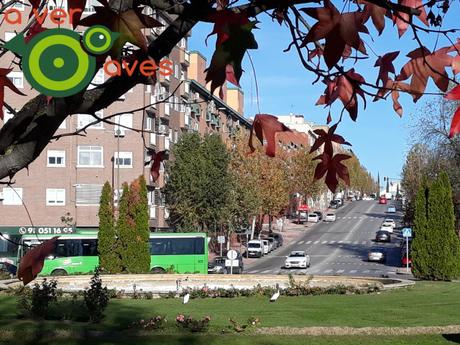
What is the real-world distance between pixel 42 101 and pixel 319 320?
606 inches

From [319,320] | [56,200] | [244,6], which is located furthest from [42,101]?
[56,200]

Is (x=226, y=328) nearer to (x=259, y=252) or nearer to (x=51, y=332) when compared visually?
(x=51, y=332)

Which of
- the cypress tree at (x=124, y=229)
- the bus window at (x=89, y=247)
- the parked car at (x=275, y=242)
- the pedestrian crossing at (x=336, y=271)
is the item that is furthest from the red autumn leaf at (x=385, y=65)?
the parked car at (x=275, y=242)

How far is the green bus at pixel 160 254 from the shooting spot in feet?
135

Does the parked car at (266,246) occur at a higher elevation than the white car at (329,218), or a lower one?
lower

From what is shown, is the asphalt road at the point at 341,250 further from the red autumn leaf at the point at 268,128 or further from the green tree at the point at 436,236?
the red autumn leaf at the point at 268,128

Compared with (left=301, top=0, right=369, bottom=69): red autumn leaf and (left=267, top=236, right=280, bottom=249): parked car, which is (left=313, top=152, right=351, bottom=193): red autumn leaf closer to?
(left=301, top=0, right=369, bottom=69): red autumn leaf

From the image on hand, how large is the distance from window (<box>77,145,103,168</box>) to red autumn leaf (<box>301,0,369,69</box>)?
50.4 meters

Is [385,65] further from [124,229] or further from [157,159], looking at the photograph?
[124,229]

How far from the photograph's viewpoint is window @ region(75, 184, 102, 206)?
5134cm

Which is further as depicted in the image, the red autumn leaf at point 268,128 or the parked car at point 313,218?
the parked car at point 313,218

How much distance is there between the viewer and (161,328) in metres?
14.9

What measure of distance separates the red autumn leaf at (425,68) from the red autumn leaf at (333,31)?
52 centimetres

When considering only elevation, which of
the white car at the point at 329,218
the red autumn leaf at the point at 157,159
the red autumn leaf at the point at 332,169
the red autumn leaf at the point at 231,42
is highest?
the red autumn leaf at the point at 231,42
